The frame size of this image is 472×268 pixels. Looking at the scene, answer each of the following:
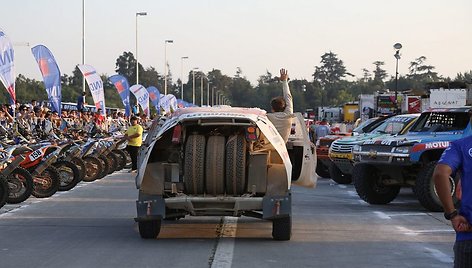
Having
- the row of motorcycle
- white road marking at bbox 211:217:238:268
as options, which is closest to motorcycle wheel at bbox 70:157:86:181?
the row of motorcycle

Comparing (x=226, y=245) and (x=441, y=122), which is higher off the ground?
(x=441, y=122)

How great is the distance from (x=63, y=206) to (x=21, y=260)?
663 cm

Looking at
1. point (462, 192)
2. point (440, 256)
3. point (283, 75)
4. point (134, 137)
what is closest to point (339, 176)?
point (134, 137)

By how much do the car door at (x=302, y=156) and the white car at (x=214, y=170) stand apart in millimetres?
985

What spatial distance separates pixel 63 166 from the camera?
19438 millimetres

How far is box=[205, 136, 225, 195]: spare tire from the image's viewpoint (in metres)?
11.5

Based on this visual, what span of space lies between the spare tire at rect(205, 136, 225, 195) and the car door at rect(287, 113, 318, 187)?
1.63 m

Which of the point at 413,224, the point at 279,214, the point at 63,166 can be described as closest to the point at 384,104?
the point at 63,166

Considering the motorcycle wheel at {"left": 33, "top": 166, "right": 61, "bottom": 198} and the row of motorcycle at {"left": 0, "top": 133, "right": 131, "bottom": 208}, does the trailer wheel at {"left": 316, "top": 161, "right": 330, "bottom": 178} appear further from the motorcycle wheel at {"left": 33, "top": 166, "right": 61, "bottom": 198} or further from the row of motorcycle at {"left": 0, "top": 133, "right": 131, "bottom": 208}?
the motorcycle wheel at {"left": 33, "top": 166, "right": 61, "bottom": 198}

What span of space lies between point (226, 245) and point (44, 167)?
7309 millimetres

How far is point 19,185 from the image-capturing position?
16406mm

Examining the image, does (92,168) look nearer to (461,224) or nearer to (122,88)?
(461,224)

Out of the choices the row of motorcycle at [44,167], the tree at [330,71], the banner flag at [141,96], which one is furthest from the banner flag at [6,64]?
the tree at [330,71]

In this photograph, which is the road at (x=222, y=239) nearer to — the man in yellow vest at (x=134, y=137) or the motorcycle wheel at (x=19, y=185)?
the motorcycle wheel at (x=19, y=185)
